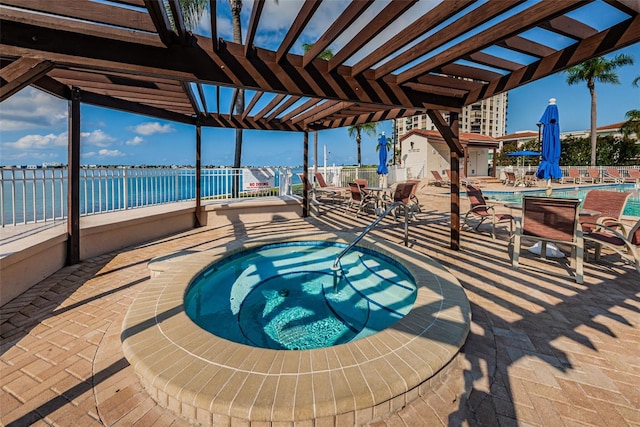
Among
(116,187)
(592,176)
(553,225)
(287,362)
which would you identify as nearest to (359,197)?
(553,225)

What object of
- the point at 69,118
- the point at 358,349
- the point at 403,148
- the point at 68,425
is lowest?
the point at 68,425

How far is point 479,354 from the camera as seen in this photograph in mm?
2242

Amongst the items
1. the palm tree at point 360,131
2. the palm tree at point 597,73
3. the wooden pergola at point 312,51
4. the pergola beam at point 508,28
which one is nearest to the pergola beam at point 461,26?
the wooden pergola at point 312,51

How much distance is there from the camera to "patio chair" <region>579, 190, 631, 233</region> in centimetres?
480

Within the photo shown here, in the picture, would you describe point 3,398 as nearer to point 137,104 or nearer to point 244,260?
point 244,260

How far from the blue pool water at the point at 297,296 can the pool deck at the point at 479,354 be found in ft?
2.75

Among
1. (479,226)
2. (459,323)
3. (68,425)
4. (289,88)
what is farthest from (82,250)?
(479,226)

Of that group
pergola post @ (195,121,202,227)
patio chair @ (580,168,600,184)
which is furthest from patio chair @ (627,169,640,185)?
pergola post @ (195,121,202,227)

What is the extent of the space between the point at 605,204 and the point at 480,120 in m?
78.1

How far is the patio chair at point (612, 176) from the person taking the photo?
1935cm

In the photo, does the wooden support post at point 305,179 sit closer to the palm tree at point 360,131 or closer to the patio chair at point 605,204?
the patio chair at point 605,204

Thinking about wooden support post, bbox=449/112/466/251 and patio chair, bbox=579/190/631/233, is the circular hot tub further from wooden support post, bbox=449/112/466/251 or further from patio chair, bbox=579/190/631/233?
patio chair, bbox=579/190/631/233

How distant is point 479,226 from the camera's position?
22.1ft

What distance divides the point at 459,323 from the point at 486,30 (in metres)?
2.79
